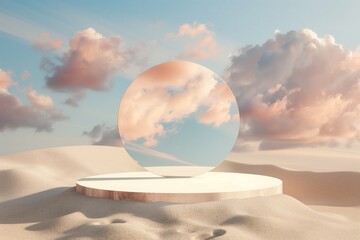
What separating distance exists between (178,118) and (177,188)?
172 cm

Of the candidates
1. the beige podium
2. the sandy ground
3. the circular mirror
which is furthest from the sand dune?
the circular mirror

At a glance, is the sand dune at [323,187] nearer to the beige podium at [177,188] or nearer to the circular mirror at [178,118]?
the beige podium at [177,188]

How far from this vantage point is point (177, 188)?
10.1 metres

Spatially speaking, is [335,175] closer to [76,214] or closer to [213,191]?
[213,191]

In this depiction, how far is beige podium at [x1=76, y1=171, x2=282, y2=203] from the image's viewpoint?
373 inches

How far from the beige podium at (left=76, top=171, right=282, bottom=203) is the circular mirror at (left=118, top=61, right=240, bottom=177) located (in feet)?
1.61

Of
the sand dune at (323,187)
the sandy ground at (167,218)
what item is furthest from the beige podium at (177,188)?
the sand dune at (323,187)

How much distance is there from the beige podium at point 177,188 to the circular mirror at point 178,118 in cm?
49

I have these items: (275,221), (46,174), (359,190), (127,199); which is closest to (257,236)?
(275,221)

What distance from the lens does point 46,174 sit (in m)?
16.0

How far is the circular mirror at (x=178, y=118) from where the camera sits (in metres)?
11.1

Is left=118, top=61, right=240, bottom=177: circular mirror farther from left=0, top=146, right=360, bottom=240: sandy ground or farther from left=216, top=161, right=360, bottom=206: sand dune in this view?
left=216, top=161, right=360, bottom=206: sand dune

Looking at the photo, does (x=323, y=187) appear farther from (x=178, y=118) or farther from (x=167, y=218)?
(x=167, y=218)

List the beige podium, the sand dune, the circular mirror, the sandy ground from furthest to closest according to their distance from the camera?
the sand dune, the circular mirror, the beige podium, the sandy ground
